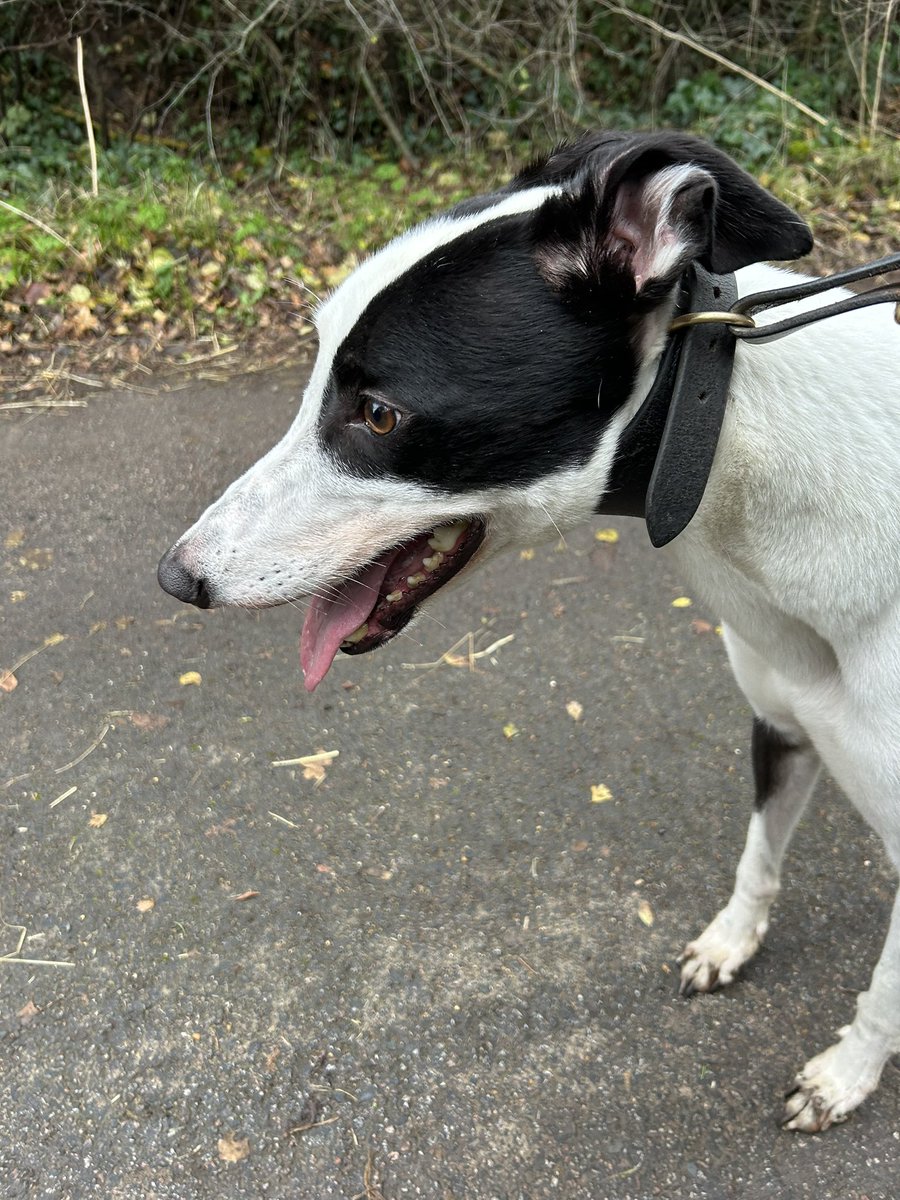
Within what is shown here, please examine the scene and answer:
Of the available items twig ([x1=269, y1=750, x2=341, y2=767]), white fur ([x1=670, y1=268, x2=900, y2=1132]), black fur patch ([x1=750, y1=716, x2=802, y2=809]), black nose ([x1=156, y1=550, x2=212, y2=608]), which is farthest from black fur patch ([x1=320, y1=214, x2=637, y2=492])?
twig ([x1=269, y1=750, x2=341, y2=767])

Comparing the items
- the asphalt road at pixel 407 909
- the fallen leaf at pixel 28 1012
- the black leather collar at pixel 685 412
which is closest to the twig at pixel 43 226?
the asphalt road at pixel 407 909

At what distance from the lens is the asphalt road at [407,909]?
2141 millimetres

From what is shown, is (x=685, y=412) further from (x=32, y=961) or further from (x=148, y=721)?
(x=148, y=721)

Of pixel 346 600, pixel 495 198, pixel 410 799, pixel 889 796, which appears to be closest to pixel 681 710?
pixel 410 799

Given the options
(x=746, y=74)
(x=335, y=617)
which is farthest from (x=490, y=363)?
(x=746, y=74)

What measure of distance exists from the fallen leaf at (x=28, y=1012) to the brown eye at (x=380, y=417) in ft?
5.74

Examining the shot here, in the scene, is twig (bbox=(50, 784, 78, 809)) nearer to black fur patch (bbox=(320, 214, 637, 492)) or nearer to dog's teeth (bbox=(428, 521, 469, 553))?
dog's teeth (bbox=(428, 521, 469, 553))

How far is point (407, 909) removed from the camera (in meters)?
2.63

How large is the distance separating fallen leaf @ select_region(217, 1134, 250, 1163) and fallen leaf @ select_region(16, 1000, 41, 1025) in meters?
0.59

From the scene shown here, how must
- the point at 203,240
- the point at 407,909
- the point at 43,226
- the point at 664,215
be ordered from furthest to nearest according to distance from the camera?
the point at 203,240
the point at 43,226
the point at 407,909
the point at 664,215

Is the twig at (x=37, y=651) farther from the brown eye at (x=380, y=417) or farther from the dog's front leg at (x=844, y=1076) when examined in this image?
the dog's front leg at (x=844, y=1076)

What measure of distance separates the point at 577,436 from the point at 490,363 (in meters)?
0.17

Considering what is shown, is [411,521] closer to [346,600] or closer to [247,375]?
[346,600]

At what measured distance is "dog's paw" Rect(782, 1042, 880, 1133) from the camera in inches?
84.0
